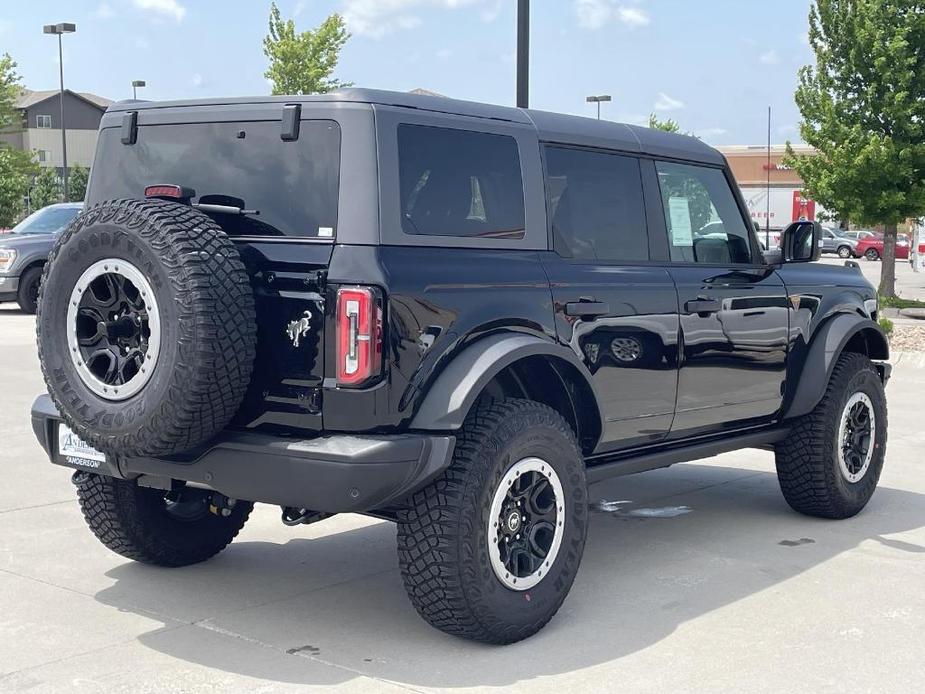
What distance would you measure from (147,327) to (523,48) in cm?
829

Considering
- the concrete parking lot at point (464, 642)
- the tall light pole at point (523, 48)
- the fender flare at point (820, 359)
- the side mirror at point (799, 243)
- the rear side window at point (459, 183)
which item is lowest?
the concrete parking lot at point (464, 642)

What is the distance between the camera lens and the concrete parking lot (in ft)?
14.3

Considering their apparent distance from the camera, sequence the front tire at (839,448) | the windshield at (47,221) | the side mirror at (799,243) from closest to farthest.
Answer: the side mirror at (799,243) < the front tire at (839,448) < the windshield at (47,221)

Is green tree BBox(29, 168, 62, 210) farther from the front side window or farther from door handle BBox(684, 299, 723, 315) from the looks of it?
door handle BBox(684, 299, 723, 315)

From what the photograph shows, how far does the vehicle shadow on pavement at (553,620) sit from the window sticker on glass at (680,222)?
1475 millimetres

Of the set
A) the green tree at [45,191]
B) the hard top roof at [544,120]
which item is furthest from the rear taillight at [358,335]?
the green tree at [45,191]

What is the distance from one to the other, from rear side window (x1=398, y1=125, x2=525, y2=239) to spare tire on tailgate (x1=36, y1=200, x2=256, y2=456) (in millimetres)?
708

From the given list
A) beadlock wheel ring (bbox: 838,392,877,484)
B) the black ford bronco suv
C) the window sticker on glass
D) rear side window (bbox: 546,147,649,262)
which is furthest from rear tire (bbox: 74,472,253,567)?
beadlock wheel ring (bbox: 838,392,877,484)

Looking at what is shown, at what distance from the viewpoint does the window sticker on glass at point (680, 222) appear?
5.93m

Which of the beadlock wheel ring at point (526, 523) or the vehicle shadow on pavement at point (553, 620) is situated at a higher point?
the beadlock wheel ring at point (526, 523)

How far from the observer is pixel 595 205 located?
18.2 feet

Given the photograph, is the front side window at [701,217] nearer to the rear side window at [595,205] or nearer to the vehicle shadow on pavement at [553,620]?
the rear side window at [595,205]

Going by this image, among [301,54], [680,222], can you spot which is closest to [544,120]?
[680,222]

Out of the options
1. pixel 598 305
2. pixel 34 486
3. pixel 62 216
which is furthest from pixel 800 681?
pixel 62 216
